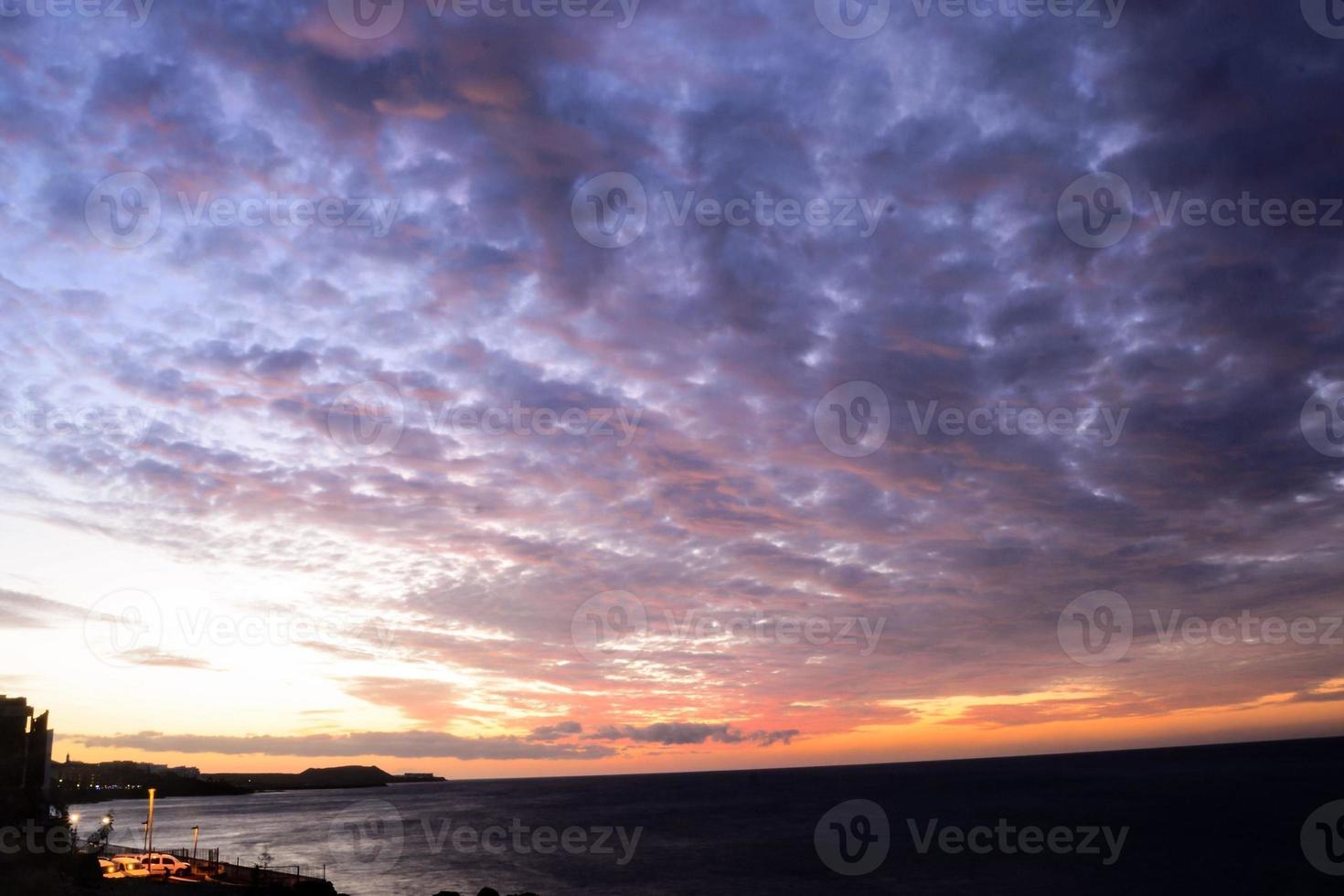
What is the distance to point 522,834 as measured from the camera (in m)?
118

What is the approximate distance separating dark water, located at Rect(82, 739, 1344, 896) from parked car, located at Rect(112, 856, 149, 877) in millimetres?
18877

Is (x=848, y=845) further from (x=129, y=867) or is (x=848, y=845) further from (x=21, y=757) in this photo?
(x=21, y=757)

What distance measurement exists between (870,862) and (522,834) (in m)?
58.2

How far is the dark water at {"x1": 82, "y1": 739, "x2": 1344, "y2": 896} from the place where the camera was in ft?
220

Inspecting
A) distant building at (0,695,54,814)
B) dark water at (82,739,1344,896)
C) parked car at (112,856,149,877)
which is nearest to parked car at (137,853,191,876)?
parked car at (112,856,149,877)

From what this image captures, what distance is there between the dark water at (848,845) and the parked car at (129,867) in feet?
61.9

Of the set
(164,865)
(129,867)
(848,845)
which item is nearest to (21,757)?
(129,867)

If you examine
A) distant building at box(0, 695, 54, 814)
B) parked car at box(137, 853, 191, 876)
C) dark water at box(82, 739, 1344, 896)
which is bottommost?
dark water at box(82, 739, 1344, 896)

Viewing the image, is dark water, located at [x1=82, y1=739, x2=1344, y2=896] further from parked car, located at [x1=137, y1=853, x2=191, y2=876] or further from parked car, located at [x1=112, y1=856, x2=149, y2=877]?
parked car, located at [x1=112, y1=856, x2=149, y2=877]

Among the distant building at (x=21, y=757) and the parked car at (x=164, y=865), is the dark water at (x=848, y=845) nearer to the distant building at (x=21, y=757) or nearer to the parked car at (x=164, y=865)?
the parked car at (x=164, y=865)

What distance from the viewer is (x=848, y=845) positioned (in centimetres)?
9144

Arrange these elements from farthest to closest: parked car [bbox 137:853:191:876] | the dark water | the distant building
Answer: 1. the dark water
2. parked car [bbox 137:853:191:876]
3. the distant building

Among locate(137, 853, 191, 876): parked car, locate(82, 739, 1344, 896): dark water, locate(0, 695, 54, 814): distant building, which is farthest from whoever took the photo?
locate(82, 739, 1344, 896): dark water

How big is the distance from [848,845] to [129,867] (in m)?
67.3
